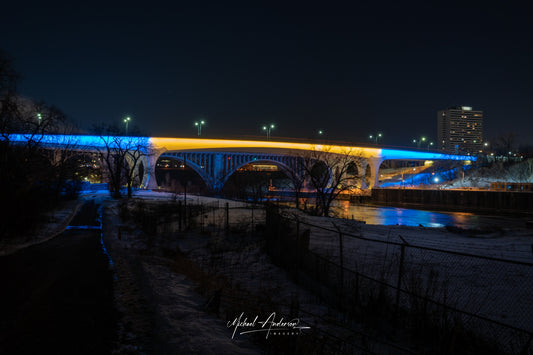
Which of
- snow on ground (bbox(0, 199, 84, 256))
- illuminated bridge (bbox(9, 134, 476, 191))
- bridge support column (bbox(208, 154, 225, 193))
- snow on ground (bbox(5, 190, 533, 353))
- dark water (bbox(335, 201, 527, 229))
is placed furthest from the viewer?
bridge support column (bbox(208, 154, 225, 193))

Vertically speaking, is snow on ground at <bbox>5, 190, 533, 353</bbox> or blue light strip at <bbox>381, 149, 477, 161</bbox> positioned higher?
blue light strip at <bbox>381, 149, 477, 161</bbox>

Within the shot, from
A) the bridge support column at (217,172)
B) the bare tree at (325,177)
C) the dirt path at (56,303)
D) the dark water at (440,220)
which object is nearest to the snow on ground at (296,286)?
the dirt path at (56,303)

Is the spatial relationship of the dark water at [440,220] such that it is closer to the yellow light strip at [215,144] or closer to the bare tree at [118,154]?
the yellow light strip at [215,144]

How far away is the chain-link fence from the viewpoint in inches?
265

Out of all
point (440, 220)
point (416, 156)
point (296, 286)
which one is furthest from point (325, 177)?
point (416, 156)

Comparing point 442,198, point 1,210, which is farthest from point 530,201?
point 1,210

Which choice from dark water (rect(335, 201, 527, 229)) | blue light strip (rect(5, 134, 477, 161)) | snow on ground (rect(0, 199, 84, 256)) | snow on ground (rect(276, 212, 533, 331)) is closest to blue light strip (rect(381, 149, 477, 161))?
blue light strip (rect(5, 134, 477, 161))

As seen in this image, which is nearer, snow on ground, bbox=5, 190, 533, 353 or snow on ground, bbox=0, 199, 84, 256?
snow on ground, bbox=5, 190, 533, 353

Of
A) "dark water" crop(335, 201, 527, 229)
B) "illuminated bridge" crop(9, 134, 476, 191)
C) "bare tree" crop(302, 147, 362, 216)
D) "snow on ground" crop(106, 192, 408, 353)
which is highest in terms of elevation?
"illuminated bridge" crop(9, 134, 476, 191)

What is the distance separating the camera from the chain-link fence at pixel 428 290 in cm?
673

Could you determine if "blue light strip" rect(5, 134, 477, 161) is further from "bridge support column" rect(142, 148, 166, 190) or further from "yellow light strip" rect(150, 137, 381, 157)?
"bridge support column" rect(142, 148, 166, 190)

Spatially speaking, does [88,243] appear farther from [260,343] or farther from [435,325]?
[435,325]

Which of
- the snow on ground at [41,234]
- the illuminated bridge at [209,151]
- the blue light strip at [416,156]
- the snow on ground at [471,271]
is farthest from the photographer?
the blue light strip at [416,156]

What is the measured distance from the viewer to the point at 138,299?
805 centimetres
